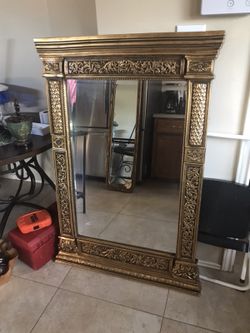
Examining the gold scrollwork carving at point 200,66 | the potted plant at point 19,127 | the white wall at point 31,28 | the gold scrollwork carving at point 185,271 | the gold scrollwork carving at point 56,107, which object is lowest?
the gold scrollwork carving at point 185,271

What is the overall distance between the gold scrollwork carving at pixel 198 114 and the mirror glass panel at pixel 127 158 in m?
0.08

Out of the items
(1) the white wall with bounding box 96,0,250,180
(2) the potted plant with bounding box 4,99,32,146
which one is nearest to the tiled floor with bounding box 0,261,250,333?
(1) the white wall with bounding box 96,0,250,180

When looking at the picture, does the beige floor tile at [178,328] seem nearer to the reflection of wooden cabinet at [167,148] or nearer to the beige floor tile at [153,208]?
the beige floor tile at [153,208]

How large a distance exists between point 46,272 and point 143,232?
659 millimetres

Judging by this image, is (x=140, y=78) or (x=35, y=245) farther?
(x=35, y=245)

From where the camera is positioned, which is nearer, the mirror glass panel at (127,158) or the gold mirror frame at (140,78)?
the gold mirror frame at (140,78)

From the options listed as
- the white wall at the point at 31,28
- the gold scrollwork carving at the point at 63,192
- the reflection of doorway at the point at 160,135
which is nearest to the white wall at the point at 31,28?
the white wall at the point at 31,28

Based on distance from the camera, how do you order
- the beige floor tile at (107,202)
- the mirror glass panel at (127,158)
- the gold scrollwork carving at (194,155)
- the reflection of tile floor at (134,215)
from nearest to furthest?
the gold scrollwork carving at (194,155) → the mirror glass panel at (127,158) → the reflection of tile floor at (134,215) → the beige floor tile at (107,202)

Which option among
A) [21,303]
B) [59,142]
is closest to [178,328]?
[21,303]

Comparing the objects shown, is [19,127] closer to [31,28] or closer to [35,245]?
[35,245]

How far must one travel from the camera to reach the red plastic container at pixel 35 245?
1.60 meters

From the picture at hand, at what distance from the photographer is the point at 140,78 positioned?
1.21 meters

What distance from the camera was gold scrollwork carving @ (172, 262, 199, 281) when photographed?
145cm

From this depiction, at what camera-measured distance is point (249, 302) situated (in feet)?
4.68
